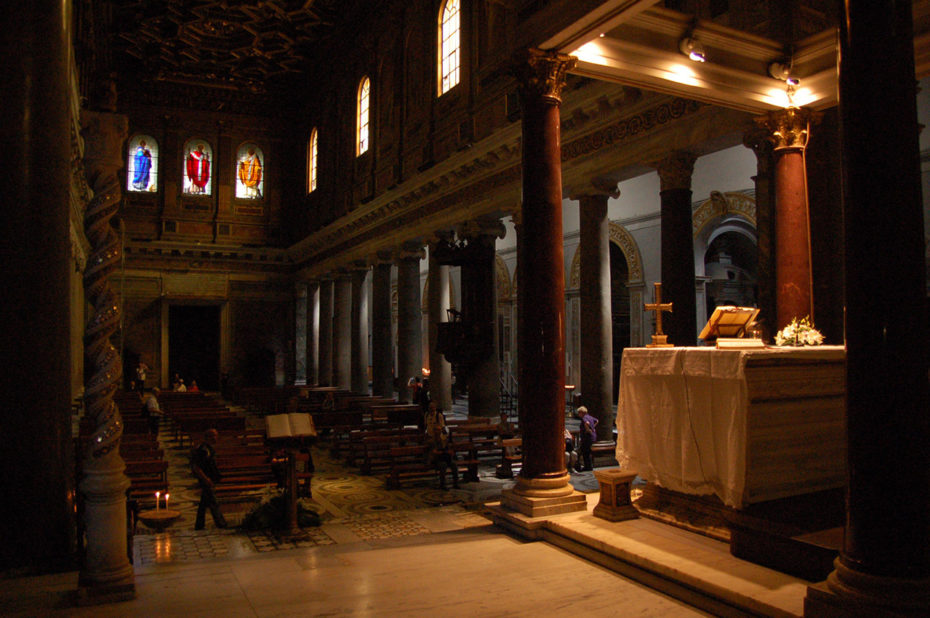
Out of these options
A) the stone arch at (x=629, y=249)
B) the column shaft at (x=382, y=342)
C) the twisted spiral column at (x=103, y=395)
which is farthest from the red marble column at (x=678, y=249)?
the column shaft at (x=382, y=342)

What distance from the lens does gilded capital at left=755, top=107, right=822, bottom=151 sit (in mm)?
8375

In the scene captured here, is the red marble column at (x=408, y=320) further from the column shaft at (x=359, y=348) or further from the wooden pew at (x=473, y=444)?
the wooden pew at (x=473, y=444)

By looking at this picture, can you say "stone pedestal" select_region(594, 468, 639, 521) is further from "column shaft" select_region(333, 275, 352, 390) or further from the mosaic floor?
"column shaft" select_region(333, 275, 352, 390)

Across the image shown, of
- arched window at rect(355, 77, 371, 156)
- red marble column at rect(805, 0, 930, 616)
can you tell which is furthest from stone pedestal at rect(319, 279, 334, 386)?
red marble column at rect(805, 0, 930, 616)

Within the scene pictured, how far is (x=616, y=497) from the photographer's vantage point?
6645mm

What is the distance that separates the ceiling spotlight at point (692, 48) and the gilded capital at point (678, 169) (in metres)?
4.21

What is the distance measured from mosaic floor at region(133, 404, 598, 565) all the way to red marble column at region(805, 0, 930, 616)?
5085 millimetres

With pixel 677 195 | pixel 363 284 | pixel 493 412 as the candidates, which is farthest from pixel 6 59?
pixel 363 284

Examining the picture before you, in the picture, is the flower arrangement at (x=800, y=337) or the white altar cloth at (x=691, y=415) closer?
the white altar cloth at (x=691, y=415)

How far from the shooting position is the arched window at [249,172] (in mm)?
33522

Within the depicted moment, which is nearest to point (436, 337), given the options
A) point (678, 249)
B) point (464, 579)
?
point (678, 249)

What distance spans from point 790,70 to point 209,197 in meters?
29.1

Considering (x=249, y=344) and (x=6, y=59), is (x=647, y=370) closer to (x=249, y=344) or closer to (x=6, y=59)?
(x=6, y=59)

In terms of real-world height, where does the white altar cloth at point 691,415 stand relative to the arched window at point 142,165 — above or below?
below
